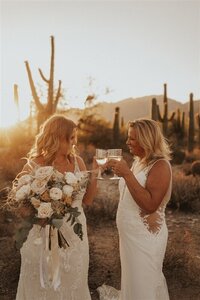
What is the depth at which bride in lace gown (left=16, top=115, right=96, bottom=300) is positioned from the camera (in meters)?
3.76

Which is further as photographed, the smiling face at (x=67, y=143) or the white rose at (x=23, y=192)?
the smiling face at (x=67, y=143)

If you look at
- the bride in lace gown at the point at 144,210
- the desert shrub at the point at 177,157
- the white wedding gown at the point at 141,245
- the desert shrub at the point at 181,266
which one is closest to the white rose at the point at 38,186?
the bride in lace gown at the point at 144,210

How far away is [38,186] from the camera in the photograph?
331 centimetres

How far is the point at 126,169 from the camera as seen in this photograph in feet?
11.4

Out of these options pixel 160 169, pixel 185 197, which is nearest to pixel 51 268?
pixel 160 169

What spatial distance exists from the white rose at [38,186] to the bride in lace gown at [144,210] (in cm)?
56

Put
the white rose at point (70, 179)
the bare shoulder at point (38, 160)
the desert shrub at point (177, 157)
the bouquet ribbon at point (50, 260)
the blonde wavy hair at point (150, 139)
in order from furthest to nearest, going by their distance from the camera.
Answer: the desert shrub at point (177, 157)
the bare shoulder at point (38, 160)
the bouquet ribbon at point (50, 260)
the blonde wavy hair at point (150, 139)
the white rose at point (70, 179)

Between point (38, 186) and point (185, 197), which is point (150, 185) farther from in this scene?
point (185, 197)

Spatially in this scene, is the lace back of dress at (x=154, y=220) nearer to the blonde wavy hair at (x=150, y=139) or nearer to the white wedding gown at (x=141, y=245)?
the white wedding gown at (x=141, y=245)

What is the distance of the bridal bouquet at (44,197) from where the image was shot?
330cm

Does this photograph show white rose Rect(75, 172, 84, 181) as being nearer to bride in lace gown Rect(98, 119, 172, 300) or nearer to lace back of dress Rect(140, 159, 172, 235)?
bride in lace gown Rect(98, 119, 172, 300)

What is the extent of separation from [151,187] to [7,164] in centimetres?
1078

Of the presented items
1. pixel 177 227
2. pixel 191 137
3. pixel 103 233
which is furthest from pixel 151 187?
pixel 191 137

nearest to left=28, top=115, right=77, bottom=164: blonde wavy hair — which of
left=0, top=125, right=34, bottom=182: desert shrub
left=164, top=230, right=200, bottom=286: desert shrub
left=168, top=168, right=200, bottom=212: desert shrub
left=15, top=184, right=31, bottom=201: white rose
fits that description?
left=15, top=184, right=31, bottom=201: white rose
